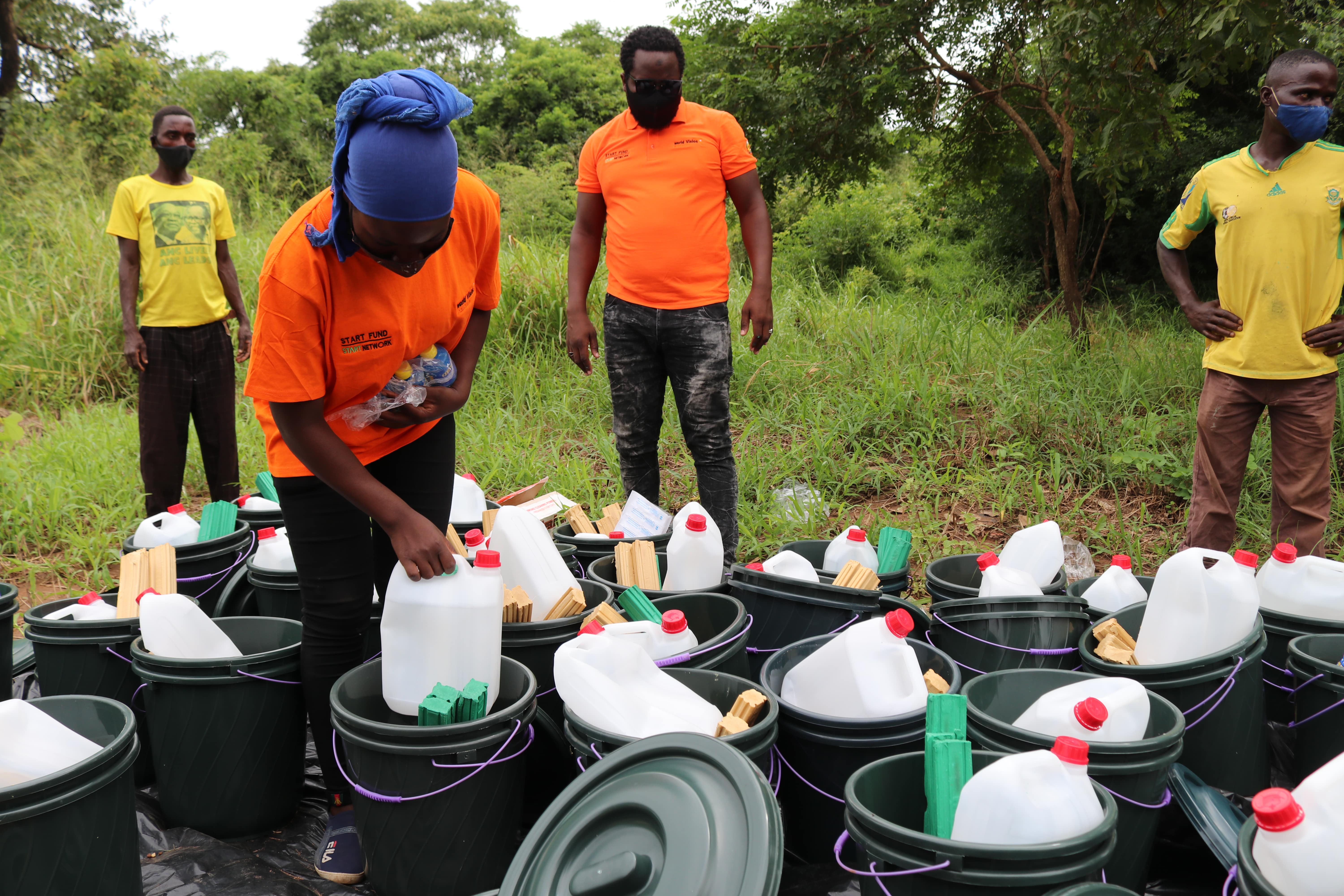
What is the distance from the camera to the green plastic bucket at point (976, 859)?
1.29m

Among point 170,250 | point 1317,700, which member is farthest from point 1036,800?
point 170,250

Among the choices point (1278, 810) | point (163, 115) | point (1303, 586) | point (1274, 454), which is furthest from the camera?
point (163, 115)

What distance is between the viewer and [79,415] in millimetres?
6277

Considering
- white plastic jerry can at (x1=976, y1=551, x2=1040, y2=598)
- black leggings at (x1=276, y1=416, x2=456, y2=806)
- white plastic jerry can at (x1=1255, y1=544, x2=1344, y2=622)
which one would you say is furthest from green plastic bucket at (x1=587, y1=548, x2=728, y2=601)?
white plastic jerry can at (x1=1255, y1=544, x2=1344, y2=622)

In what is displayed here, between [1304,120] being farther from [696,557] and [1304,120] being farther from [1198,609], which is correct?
[696,557]

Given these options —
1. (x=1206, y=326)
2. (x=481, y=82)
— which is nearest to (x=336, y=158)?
(x=1206, y=326)

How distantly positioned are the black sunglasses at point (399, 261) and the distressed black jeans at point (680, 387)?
5.57 feet

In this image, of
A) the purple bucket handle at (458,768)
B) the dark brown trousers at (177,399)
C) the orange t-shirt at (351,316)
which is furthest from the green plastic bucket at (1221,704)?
the dark brown trousers at (177,399)

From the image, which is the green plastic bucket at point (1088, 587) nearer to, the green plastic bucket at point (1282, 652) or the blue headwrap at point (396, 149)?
the green plastic bucket at point (1282, 652)

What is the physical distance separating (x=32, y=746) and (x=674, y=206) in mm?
2503

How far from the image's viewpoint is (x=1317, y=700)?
1897 mm

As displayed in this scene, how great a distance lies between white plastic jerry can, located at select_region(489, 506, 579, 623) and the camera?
241cm

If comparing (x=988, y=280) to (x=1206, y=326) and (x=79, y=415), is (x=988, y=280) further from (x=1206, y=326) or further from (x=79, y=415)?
(x=79, y=415)

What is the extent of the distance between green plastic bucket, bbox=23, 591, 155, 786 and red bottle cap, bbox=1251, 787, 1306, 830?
2381 mm
